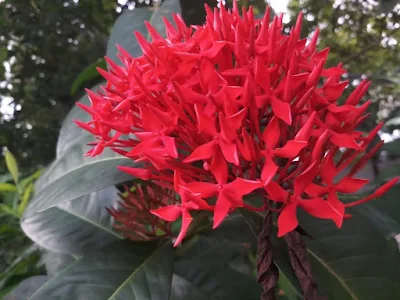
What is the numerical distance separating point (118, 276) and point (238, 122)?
23 cm

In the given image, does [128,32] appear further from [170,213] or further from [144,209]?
[170,213]

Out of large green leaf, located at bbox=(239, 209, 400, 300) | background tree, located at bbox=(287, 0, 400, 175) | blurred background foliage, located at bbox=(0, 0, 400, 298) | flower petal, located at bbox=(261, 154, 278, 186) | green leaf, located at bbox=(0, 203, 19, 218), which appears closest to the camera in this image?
flower petal, located at bbox=(261, 154, 278, 186)

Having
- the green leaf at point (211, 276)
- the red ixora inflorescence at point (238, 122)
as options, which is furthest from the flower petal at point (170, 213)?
the green leaf at point (211, 276)

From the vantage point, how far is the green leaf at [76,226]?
59cm

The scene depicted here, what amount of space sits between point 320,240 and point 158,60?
25 cm

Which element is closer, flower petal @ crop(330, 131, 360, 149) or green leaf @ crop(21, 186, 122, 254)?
flower petal @ crop(330, 131, 360, 149)

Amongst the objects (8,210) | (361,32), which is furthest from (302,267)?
(361,32)

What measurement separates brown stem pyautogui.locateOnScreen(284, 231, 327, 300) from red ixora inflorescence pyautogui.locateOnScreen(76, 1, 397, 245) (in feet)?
0.13

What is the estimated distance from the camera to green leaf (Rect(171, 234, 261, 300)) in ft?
1.81

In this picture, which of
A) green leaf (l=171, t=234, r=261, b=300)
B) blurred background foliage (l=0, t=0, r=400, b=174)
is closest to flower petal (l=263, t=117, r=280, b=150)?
green leaf (l=171, t=234, r=261, b=300)

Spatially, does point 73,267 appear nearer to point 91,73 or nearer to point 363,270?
point 363,270

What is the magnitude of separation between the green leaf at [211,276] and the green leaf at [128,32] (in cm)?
29

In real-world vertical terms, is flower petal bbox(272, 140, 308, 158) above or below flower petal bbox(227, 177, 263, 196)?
above

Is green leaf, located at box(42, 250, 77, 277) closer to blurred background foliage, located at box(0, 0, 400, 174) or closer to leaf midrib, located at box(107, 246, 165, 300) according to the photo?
leaf midrib, located at box(107, 246, 165, 300)
